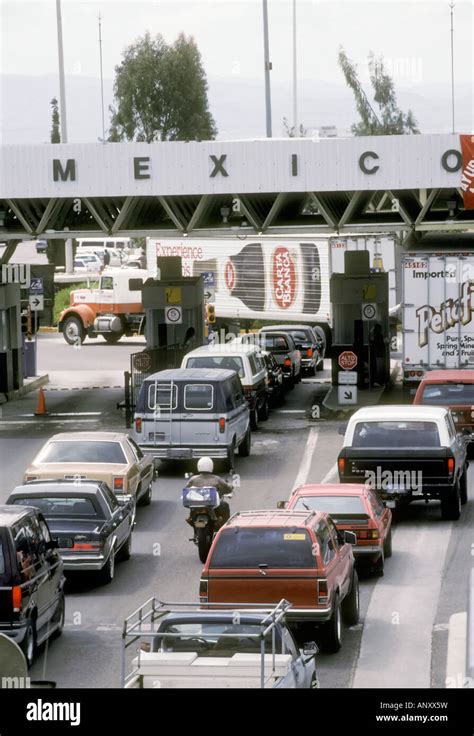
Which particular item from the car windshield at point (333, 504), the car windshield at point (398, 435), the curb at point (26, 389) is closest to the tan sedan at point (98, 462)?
the car windshield at point (398, 435)

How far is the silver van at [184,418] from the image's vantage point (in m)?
28.0

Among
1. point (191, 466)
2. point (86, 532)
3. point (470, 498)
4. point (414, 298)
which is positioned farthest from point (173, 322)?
point (86, 532)

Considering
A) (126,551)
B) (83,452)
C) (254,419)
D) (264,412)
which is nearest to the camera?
(126,551)

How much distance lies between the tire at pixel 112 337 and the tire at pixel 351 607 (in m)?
43.1

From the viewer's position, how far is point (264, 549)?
1598cm

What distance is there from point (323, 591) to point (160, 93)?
96973mm

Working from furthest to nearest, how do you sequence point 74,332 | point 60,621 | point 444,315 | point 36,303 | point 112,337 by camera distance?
point 112,337 < point 74,332 < point 36,303 < point 444,315 < point 60,621

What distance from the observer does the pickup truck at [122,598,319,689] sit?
37.8 ft

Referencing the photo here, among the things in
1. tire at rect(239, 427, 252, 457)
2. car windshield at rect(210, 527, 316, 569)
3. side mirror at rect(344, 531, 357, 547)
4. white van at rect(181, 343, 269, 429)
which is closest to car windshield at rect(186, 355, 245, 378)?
white van at rect(181, 343, 269, 429)

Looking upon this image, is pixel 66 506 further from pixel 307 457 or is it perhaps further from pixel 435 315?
pixel 435 315

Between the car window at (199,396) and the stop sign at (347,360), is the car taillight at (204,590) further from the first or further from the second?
the stop sign at (347,360)

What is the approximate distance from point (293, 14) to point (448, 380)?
170 feet

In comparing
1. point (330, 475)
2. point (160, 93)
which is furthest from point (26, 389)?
point (160, 93)
